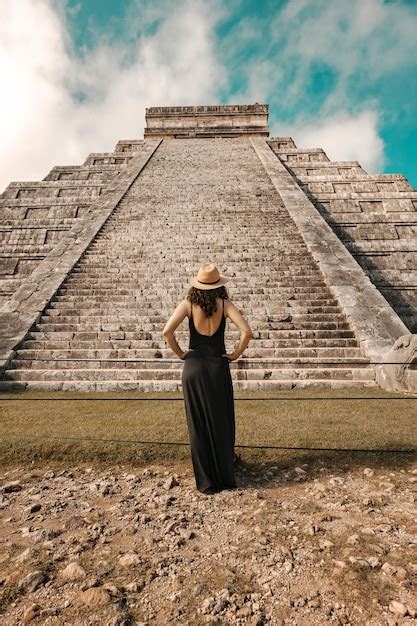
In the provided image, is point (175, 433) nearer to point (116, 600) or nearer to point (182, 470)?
point (182, 470)

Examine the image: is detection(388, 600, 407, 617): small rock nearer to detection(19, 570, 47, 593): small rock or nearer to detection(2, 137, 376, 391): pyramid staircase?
detection(19, 570, 47, 593): small rock

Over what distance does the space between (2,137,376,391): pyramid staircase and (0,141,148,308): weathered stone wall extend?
199cm

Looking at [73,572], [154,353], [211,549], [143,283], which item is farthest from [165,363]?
[73,572]

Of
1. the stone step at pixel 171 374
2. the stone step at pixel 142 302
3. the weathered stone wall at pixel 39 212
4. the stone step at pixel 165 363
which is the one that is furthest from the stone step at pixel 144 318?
the weathered stone wall at pixel 39 212

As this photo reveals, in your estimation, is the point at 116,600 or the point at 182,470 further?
the point at 182,470

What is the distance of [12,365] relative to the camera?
700cm

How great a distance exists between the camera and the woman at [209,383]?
9.71 feet

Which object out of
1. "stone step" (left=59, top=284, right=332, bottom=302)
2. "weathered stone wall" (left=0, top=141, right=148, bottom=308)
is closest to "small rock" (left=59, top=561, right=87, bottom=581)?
"stone step" (left=59, top=284, right=332, bottom=302)

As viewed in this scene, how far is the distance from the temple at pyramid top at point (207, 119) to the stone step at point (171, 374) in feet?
75.8

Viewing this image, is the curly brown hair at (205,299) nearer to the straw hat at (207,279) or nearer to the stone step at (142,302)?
the straw hat at (207,279)

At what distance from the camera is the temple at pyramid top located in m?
25.9

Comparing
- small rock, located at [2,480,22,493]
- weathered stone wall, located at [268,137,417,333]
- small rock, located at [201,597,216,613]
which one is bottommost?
small rock, located at [201,597,216,613]

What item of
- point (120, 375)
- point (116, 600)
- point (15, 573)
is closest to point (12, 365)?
point (120, 375)

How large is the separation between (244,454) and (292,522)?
1.16 meters
